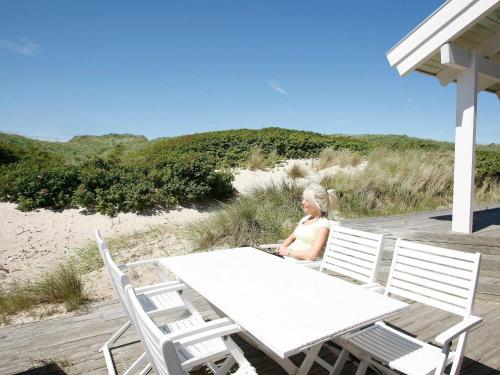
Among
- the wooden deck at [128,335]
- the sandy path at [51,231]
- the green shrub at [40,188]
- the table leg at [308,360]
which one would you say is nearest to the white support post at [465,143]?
the wooden deck at [128,335]

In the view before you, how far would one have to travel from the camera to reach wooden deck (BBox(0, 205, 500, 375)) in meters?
2.73

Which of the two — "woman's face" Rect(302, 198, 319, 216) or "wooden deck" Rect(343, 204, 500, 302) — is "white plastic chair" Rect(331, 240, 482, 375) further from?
"wooden deck" Rect(343, 204, 500, 302)

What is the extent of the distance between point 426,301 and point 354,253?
0.73 metres

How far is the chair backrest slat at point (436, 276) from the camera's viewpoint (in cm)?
218

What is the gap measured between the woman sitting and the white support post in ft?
5.54

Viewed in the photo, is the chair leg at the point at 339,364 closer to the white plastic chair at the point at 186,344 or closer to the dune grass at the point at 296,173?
the white plastic chair at the point at 186,344

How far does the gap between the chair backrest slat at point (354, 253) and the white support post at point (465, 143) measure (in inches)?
69.3

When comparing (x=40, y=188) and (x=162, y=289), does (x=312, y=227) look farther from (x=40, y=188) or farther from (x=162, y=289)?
(x=40, y=188)

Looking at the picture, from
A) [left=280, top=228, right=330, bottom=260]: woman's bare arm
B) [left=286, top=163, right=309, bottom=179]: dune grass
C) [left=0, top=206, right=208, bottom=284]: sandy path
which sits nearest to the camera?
[left=280, top=228, right=330, bottom=260]: woman's bare arm

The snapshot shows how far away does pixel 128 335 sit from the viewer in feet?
10.6

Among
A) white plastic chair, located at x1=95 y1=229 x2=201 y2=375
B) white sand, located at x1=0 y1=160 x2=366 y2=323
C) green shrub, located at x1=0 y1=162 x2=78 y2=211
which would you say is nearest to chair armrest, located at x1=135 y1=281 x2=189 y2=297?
white plastic chair, located at x1=95 y1=229 x2=201 y2=375

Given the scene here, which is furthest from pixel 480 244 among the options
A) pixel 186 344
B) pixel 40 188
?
pixel 40 188

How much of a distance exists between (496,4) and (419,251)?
2.79 meters

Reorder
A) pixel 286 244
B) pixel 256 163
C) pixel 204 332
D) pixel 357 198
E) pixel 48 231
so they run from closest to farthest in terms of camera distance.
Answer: pixel 204 332 → pixel 286 244 → pixel 48 231 → pixel 357 198 → pixel 256 163
